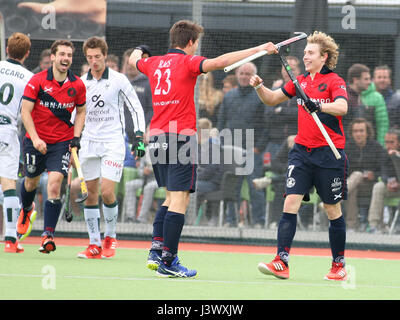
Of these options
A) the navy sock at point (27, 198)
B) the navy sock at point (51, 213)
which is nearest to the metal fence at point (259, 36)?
the navy sock at point (27, 198)

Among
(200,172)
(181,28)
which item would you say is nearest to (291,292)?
(181,28)

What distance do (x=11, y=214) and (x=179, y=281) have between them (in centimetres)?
288

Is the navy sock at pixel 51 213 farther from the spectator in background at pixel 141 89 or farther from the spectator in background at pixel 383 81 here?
the spectator in background at pixel 383 81

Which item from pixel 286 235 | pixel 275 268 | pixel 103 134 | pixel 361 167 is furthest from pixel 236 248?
pixel 275 268

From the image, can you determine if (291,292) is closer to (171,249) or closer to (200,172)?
(171,249)

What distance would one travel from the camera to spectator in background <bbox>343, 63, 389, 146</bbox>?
→ 10586mm

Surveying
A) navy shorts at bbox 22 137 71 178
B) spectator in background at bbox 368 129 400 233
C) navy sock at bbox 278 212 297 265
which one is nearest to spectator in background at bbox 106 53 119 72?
navy shorts at bbox 22 137 71 178

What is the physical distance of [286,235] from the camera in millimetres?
6309

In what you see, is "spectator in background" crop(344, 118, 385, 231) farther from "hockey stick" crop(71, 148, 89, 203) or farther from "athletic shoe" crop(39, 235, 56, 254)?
"athletic shoe" crop(39, 235, 56, 254)

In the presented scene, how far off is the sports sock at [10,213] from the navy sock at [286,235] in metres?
A: 2.99

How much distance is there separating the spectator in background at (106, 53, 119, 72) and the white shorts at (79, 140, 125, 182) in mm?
2734

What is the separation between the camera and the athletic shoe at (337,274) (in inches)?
251

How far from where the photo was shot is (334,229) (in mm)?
6484

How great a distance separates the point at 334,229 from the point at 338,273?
0.35 meters
